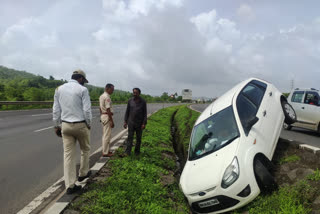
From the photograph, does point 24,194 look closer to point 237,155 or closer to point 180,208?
point 180,208

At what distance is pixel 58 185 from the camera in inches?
151

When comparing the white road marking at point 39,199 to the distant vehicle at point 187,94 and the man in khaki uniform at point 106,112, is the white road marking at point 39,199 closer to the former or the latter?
the man in khaki uniform at point 106,112

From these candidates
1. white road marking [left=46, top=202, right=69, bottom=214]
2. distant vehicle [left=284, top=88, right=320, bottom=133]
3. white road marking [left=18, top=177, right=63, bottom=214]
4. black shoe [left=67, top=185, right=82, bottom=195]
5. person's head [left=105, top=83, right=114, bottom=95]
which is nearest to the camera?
white road marking [left=46, top=202, right=69, bottom=214]

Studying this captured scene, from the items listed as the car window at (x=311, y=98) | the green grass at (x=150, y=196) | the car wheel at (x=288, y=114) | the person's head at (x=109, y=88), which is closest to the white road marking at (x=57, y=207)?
the green grass at (x=150, y=196)

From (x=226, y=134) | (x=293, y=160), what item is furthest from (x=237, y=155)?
(x=293, y=160)

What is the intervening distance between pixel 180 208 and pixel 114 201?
1138 millimetres

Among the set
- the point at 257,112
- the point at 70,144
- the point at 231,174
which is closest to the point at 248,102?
the point at 257,112

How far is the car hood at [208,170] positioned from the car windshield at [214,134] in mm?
141

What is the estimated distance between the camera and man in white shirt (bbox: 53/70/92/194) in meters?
3.44

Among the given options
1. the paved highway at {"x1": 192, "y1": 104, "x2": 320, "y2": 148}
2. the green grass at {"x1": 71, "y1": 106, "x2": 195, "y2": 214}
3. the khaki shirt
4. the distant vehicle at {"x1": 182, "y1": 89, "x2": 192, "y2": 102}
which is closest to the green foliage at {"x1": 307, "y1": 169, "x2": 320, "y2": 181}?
the green grass at {"x1": 71, "y1": 106, "x2": 195, "y2": 214}

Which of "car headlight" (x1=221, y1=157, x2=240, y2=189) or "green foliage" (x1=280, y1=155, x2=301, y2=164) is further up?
"car headlight" (x1=221, y1=157, x2=240, y2=189)

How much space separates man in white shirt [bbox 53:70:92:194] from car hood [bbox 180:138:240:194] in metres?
1.96

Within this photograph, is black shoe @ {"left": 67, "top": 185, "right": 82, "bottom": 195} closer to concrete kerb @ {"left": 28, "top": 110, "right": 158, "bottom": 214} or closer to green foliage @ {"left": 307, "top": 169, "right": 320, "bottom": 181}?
concrete kerb @ {"left": 28, "top": 110, "right": 158, "bottom": 214}

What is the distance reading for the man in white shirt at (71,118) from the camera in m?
3.44
